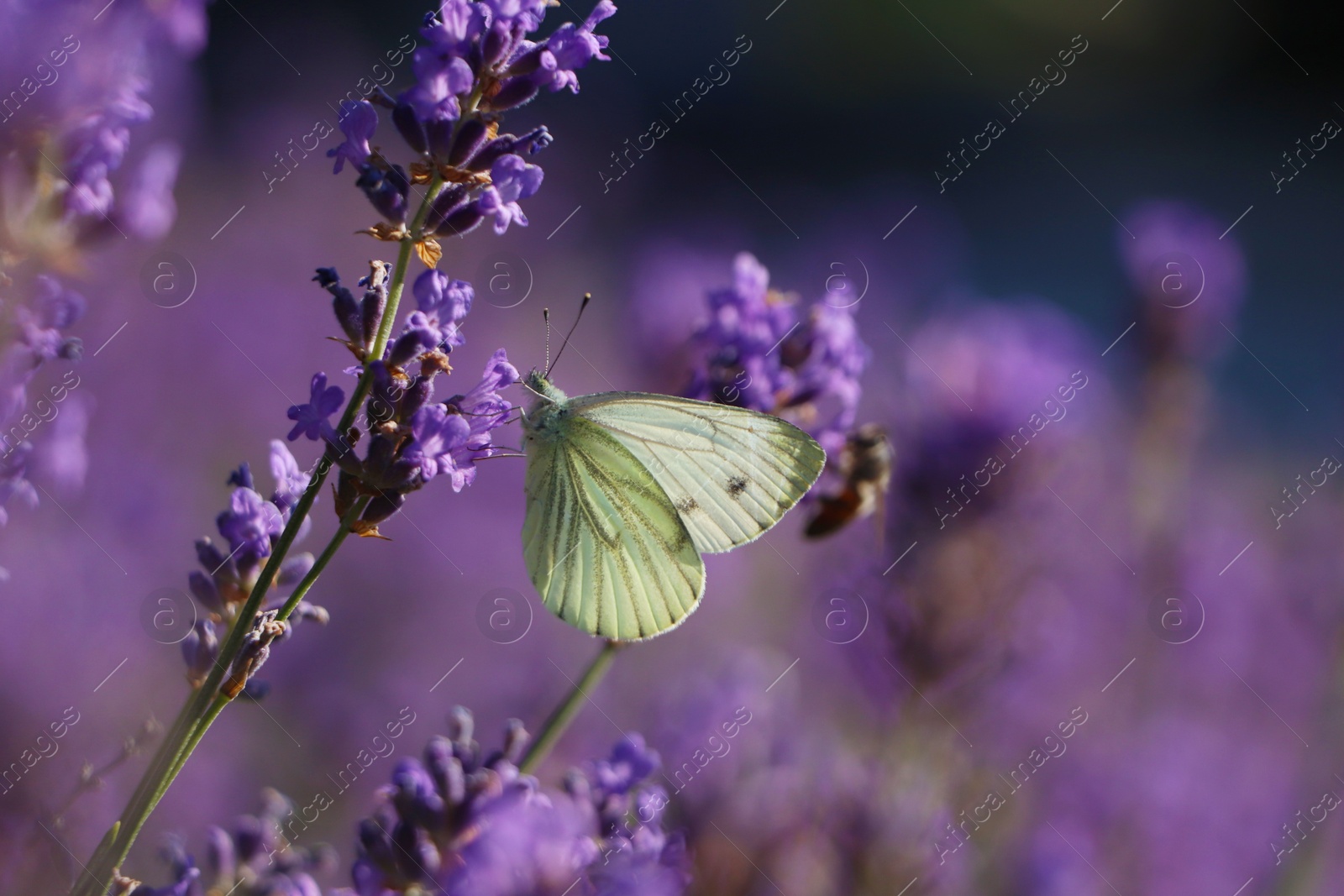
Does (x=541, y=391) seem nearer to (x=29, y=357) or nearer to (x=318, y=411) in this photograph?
(x=318, y=411)

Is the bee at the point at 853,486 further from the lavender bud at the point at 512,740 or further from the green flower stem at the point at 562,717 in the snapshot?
the lavender bud at the point at 512,740

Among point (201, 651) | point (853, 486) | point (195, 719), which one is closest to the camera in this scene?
point (195, 719)

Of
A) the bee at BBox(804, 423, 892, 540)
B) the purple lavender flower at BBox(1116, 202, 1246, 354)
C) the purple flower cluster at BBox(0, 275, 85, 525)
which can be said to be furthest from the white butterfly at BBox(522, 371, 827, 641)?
the purple lavender flower at BBox(1116, 202, 1246, 354)

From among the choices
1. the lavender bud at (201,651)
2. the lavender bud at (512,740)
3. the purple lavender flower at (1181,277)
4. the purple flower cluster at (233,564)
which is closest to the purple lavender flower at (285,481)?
the purple flower cluster at (233,564)

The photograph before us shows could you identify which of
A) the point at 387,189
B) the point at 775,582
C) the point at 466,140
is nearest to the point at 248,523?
the point at 387,189

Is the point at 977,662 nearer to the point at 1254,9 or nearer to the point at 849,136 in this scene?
the point at 849,136

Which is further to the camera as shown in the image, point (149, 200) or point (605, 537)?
point (605, 537)

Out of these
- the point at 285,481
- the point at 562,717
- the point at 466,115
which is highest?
the point at 466,115
